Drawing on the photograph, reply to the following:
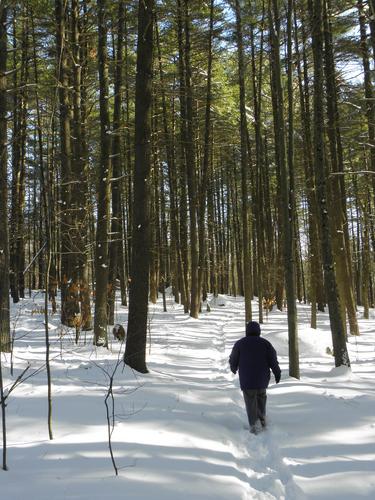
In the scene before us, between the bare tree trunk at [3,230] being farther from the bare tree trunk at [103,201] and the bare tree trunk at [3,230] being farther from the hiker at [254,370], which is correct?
the hiker at [254,370]

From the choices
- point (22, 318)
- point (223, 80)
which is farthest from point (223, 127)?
point (22, 318)

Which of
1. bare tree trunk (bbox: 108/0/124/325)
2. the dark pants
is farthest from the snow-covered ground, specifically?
bare tree trunk (bbox: 108/0/124/325)

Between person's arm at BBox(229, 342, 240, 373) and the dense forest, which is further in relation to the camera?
the dense forest

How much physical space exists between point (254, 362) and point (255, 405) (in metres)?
0.57

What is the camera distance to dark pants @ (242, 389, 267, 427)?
6113 millimetres

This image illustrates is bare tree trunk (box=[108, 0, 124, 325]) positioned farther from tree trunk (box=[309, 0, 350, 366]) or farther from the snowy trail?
tree trunk (box=[309, 0, 350, 366])

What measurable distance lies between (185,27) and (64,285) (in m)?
11.1

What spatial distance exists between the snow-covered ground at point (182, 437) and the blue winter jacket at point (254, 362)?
1.90ft

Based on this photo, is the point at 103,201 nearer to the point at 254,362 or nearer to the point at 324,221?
the point at 324,221

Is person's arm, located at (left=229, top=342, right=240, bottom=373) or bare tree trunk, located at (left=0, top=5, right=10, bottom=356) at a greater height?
bare tree trunk, located at (left=0, top=5, right=10, bottom=356)

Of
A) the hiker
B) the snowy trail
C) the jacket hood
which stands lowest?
the snowy trail

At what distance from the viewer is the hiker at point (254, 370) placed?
20.1 ft

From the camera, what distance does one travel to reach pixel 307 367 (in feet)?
33.3

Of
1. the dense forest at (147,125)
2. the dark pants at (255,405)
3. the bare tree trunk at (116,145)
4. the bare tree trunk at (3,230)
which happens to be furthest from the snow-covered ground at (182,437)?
the bare tree trunk at (116,145)
